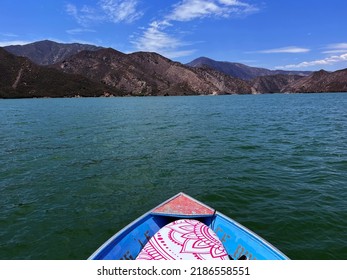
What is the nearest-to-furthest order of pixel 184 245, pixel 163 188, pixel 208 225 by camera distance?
pixel 184 245 → pixel 208 225 → pixel 163 188

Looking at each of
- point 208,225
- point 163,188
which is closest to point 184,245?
point 208,225

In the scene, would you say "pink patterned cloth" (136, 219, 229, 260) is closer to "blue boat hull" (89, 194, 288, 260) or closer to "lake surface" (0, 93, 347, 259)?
"blue boat hull" (89, 194, 288, 260)

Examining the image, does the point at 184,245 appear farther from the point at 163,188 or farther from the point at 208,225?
the point at 163,188

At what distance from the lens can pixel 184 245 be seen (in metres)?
7.63

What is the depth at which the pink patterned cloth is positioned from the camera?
23.7 ft

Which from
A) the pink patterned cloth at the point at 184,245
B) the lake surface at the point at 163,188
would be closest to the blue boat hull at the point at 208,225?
the pink patterned cloth at the point at 184,245

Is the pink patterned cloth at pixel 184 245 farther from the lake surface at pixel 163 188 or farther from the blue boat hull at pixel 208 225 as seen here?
the lake surface at pixel 163 188

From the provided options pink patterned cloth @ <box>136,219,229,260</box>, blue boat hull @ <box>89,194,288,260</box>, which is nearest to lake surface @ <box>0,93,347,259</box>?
blue boat hull @ <box>89,194,288,260</box>

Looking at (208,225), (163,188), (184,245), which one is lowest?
(163,188)

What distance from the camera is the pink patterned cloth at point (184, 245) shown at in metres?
7.23

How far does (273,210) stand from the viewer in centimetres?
1249
